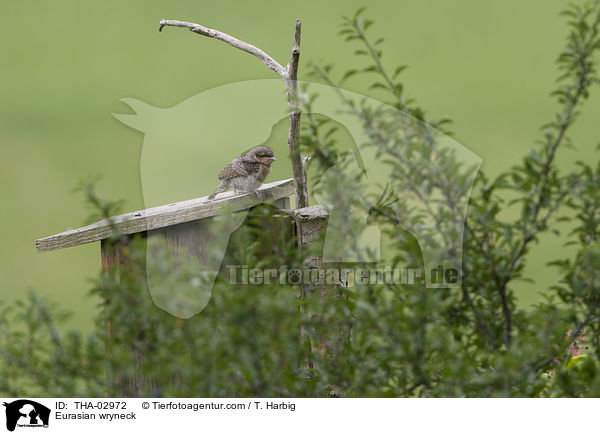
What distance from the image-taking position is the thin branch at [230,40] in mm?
2506

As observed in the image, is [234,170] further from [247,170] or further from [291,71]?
[291,71]

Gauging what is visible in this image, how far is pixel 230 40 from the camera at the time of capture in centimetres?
258

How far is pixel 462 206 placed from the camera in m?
1.76

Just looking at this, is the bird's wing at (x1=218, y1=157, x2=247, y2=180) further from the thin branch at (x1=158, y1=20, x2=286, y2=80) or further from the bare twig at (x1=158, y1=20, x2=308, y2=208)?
the thin branch at (x1=158, y1=20, x2=286, y2=80)

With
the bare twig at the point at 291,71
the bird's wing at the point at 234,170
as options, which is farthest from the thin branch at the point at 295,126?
the bird's wing at the point at 234,170

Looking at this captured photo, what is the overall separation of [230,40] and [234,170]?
0.51m

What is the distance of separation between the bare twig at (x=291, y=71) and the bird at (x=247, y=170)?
0.11 meters

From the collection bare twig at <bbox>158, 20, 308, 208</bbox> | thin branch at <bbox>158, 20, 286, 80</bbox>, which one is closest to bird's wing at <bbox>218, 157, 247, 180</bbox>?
bare twig at <bbox>158, 20, 308, 208</bbox>

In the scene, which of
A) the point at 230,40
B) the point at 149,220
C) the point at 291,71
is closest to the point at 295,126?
the point at 291,71

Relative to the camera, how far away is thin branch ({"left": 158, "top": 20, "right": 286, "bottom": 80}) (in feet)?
8.22

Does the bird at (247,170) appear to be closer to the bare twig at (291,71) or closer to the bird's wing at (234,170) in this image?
the bird's wing at (234,170)

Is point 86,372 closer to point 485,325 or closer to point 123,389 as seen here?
point 123,389

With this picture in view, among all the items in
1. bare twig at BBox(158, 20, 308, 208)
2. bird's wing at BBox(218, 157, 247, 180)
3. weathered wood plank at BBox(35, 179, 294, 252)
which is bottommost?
weathered wood plank at BBox(35, 179, 294, 252)
